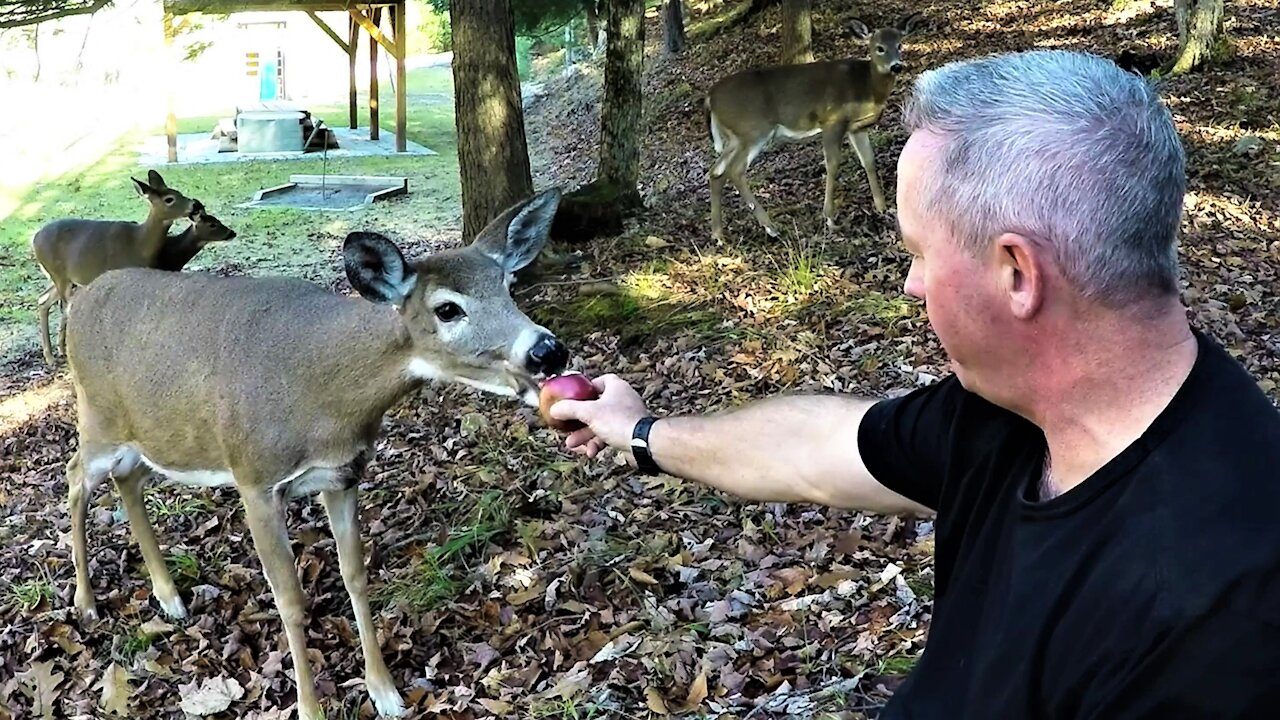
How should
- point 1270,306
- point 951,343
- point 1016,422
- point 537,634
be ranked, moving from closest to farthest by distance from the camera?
point 951,343, point 1016,422, point 537,634, point 1270,306

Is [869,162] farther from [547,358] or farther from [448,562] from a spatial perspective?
[547,358]

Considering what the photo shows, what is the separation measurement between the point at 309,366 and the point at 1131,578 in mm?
3295

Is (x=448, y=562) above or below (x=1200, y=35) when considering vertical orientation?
below

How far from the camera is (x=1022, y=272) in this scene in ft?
5.49

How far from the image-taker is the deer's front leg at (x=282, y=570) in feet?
Answer: 14.0

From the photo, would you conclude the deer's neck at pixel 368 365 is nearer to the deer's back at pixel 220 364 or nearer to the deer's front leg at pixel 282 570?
the deer's back at pixel 220 364

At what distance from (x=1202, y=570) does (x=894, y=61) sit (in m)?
10.1

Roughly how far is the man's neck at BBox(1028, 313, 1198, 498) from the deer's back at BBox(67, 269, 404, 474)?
2864 mm

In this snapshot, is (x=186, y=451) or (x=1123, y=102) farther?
(x=186, y=451)

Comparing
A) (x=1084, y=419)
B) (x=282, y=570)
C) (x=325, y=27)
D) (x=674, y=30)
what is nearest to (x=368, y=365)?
(x=282, y=570)

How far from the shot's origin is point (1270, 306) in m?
6.69

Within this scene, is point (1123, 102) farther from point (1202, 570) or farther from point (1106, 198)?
point (1202, 570)

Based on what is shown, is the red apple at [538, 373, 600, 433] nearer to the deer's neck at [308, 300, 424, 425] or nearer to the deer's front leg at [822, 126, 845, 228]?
the deer's neck at [308, 300, 424, 425]

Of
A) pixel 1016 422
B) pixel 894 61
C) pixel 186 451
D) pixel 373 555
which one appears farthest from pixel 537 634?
pixel 894 61
